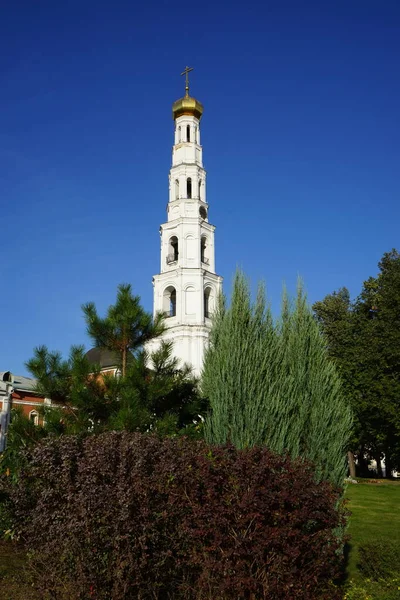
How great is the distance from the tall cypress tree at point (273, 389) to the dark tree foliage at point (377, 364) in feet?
64.1

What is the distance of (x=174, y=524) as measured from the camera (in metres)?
7.82

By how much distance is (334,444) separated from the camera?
42.3 feet

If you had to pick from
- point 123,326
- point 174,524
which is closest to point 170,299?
point 123,326

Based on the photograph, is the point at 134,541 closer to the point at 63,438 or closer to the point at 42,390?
the point at 63,438

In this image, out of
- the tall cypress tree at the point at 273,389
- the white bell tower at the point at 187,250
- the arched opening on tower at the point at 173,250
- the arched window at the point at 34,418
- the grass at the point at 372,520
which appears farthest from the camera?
the arched opening on tower at the point at 173,250

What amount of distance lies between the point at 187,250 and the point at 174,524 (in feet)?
113

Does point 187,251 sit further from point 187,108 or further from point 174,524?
point 174,524

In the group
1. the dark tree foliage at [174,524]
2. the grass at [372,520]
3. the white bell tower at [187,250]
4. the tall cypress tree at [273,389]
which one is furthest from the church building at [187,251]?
the dark tree foliage at [174,524]

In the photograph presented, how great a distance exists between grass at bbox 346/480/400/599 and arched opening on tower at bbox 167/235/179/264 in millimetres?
21843

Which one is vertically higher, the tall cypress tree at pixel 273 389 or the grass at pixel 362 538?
the tall cypress tree at pixel 273 389

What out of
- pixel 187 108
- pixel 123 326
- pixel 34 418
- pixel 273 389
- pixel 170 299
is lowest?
pixel 34 418

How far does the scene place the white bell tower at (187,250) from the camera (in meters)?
39.1

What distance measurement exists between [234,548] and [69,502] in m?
2.33

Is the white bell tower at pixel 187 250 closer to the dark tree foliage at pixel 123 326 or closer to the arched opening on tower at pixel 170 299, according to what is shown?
the arched opening on tower at pixel 170 299
